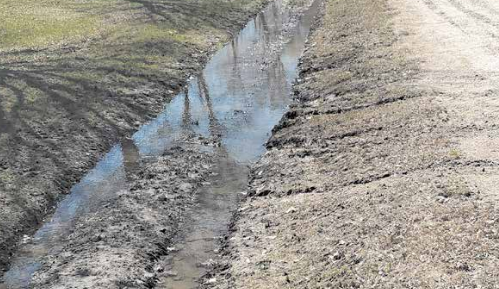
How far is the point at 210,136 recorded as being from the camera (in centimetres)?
1652

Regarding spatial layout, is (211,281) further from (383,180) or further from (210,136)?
(210,136)

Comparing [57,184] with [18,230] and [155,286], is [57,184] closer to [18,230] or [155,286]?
[18,230]

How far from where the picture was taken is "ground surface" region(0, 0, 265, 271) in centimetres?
1370

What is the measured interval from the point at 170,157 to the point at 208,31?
14314 mm

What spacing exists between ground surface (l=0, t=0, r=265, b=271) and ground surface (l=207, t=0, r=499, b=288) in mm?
4378

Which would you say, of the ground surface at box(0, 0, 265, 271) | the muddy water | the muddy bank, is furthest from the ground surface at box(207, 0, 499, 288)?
the ground surface at box(0, 0, 265, 271)

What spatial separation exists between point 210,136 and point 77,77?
19.8 feet

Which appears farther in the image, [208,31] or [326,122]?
[208,31]

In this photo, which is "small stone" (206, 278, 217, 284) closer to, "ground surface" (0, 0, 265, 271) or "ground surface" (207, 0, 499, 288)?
"ground surface" (207, 0, 499, 288)

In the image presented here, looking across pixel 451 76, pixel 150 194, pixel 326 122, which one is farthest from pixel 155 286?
pixel 451 76

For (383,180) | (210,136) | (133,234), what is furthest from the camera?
(210,136)

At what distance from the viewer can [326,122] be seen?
50.4ft

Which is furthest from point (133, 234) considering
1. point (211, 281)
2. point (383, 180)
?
point (383, 180)

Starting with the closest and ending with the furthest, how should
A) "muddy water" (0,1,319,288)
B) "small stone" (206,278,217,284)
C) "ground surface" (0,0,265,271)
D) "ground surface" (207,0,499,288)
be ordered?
"ground surface" (207,0,499,288) < "small stone" (206,278,217,284) < "muddy water" (0,1,319,288) < "ground surface" (0,0,265,271)
